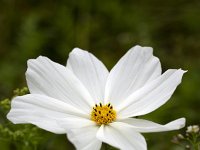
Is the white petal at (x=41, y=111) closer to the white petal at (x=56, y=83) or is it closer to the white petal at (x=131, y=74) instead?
the white petal at (x=56, y=83)

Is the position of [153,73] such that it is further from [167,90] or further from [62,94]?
[62,94]

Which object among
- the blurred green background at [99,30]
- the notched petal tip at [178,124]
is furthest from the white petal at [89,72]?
the blurred green background at [99,30]

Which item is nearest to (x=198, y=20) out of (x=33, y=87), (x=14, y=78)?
(x=14, y=78)

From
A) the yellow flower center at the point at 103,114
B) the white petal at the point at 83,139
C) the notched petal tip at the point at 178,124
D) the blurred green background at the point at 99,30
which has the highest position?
the blurred green background at the point at 99,30

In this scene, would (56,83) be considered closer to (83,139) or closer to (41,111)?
(41,111)

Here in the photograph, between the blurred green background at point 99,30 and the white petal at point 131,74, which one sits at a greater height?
the blurred green background at point 99,30

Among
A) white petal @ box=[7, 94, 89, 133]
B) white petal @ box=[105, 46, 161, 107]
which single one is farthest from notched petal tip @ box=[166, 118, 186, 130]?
white petal @ box=[105, 46, 161, 107]
